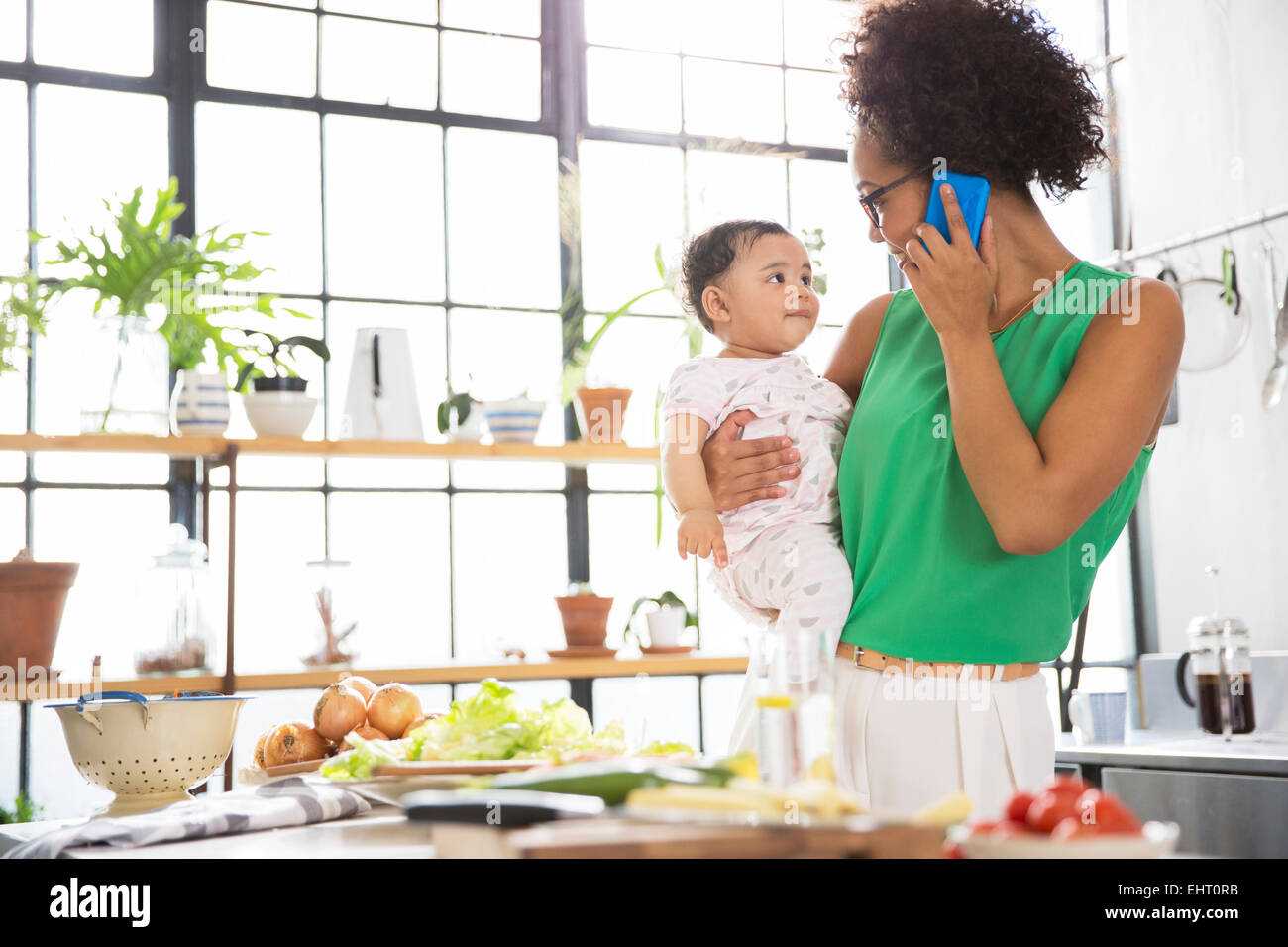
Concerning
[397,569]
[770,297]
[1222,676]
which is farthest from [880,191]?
[397,569]

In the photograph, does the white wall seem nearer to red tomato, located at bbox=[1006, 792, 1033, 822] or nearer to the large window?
the large window

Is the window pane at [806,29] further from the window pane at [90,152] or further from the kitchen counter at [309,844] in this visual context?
the kitchen counter at [309,844]

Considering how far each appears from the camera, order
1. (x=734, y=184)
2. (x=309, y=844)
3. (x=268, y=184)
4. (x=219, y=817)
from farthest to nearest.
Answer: (x=734, y=184)
(x=268, y=184)
(x=219, y=817)
(x=309, y=844)

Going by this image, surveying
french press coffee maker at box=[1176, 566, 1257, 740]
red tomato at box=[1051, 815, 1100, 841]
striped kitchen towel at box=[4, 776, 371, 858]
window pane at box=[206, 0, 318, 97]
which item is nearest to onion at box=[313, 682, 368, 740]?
striped kitchen towel at box=[4, 776, 371, 858]

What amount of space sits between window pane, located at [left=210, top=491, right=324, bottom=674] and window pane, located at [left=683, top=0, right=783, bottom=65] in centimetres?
201

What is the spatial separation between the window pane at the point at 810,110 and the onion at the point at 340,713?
9.98ft

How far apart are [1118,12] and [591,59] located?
66.3 inches

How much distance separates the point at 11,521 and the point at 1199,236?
3212 mm

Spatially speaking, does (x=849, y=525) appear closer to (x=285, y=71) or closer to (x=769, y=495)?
(x=769, y=495)

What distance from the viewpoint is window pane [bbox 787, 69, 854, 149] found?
444cm

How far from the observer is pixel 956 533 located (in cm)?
135

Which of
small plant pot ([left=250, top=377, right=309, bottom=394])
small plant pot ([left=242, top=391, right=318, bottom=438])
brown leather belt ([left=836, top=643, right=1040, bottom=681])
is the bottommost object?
brown leather belt ([left=836, top=643, right=1040, bottom=681])

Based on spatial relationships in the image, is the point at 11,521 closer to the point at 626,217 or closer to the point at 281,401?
the point at 281,401

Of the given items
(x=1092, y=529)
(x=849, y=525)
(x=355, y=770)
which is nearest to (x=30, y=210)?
(x=355, y=770)
